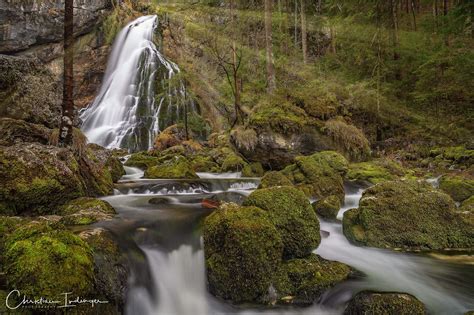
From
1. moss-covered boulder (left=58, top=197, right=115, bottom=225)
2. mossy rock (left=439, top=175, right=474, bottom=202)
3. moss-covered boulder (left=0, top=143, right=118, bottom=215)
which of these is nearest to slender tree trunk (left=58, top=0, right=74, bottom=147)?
moss-covered boulder (left=0, top=143, right=118, bottom=215)

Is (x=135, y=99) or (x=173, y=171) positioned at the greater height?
→ (x=135, y=99)

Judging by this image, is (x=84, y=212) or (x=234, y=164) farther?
(x=234, y=164)

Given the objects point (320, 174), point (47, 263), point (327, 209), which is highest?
point (47, 263)

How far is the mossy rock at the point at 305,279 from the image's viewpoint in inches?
180

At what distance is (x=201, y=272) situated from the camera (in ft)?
16.4

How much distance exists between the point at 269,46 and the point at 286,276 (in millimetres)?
14497

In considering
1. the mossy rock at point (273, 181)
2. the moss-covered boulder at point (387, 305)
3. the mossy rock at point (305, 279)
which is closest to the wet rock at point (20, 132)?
the mossy rock at point (273, 181)

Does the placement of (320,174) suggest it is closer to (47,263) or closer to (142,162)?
(47,263)

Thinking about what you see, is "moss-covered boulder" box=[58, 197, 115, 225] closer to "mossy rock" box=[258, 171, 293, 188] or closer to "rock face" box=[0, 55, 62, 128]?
"mossy rock" box=[258, 171, 293, 188]

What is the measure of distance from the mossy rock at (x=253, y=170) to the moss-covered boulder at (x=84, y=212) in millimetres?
7217

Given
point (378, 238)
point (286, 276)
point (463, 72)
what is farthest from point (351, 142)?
point (286, 276)

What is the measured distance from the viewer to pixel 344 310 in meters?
4.33

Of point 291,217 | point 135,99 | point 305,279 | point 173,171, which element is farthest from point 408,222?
point 135,99

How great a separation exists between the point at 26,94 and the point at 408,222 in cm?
1134
